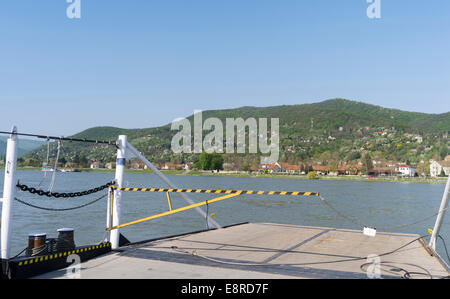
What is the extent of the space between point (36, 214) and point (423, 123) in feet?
627

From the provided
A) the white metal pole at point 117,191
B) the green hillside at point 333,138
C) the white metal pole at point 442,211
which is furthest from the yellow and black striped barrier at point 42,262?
the green hillside at point 333,138

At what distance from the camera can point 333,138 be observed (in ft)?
560

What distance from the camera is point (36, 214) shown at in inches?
1084

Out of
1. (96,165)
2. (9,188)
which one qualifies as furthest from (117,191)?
(96,165)

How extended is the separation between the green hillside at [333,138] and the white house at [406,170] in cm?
608

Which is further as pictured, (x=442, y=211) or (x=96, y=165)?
(x=96, y=165)

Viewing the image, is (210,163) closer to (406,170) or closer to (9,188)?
(406,170)

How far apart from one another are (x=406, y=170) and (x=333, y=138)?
43329 mm

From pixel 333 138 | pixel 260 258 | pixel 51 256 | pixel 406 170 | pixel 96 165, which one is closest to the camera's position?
Result: pixel 51 256

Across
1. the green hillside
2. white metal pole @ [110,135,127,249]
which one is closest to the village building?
the green hillside

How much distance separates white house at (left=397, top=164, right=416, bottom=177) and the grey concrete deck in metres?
132

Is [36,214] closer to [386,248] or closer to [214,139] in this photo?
[386,248]

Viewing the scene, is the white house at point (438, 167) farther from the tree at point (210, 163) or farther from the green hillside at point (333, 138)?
the tree at point (210, 163)
